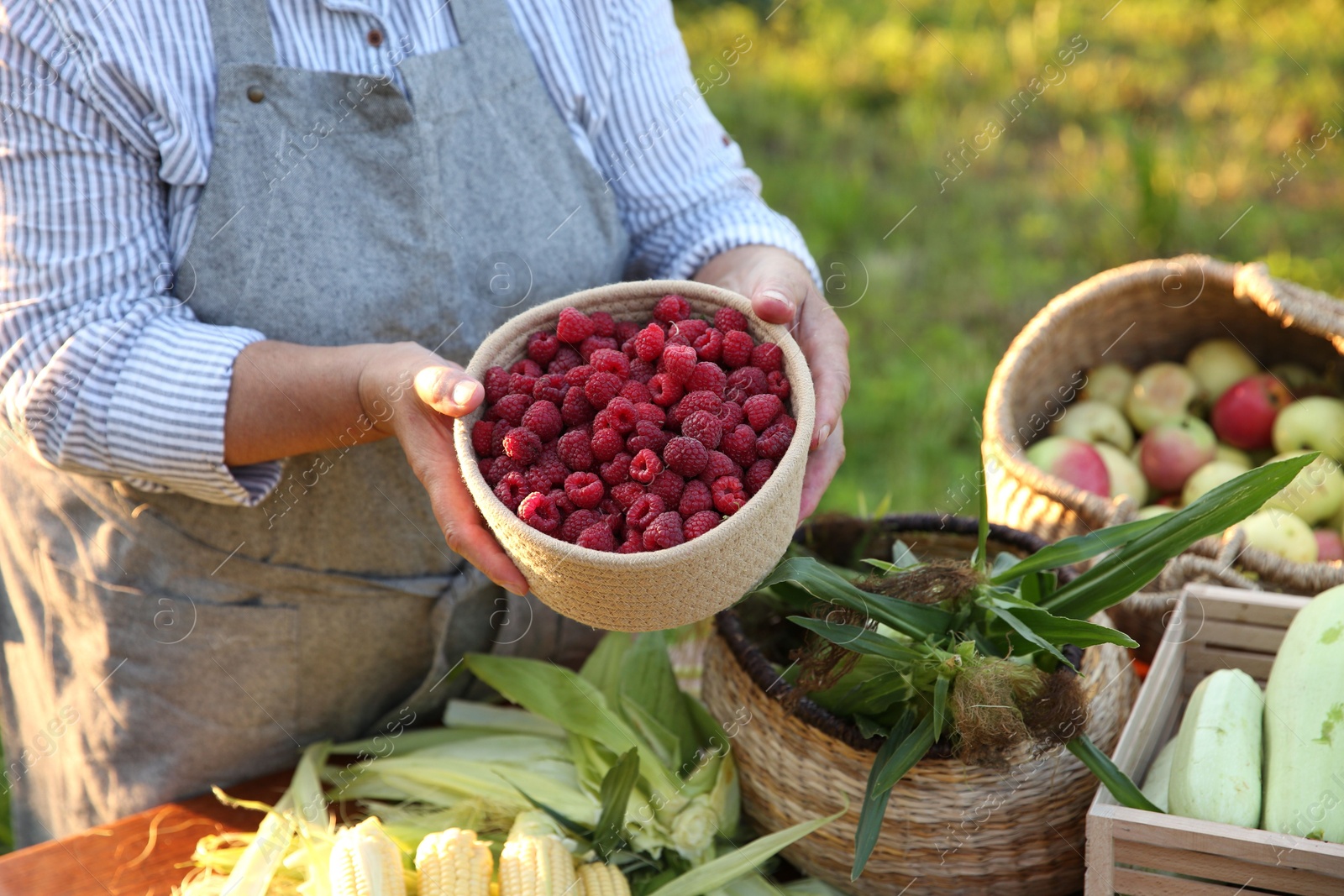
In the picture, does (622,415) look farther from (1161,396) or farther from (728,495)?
(1161,396)

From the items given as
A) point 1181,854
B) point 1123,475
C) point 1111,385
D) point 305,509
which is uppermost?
point 1111,385

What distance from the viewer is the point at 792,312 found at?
3.69ft

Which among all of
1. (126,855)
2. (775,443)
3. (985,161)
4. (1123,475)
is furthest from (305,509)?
(985,161)

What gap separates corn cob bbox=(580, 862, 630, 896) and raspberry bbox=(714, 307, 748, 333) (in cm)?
58

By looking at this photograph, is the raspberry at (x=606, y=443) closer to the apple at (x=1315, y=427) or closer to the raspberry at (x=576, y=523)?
the raspberry at (x=576, y=523)

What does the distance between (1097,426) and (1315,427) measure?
0.33 metres

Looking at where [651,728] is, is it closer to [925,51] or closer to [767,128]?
[767,128]

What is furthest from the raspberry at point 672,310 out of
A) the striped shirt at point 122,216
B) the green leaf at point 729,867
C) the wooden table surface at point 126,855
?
the wooden table surface at point 126,855

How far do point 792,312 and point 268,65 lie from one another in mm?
648

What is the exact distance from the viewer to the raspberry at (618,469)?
1018 mm

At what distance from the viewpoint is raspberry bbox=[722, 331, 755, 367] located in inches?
43.1

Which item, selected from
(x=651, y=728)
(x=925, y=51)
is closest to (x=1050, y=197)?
(x=925, y=51)

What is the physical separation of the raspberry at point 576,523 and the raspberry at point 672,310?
10.2 inches

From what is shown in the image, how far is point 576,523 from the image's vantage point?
3.20ft
